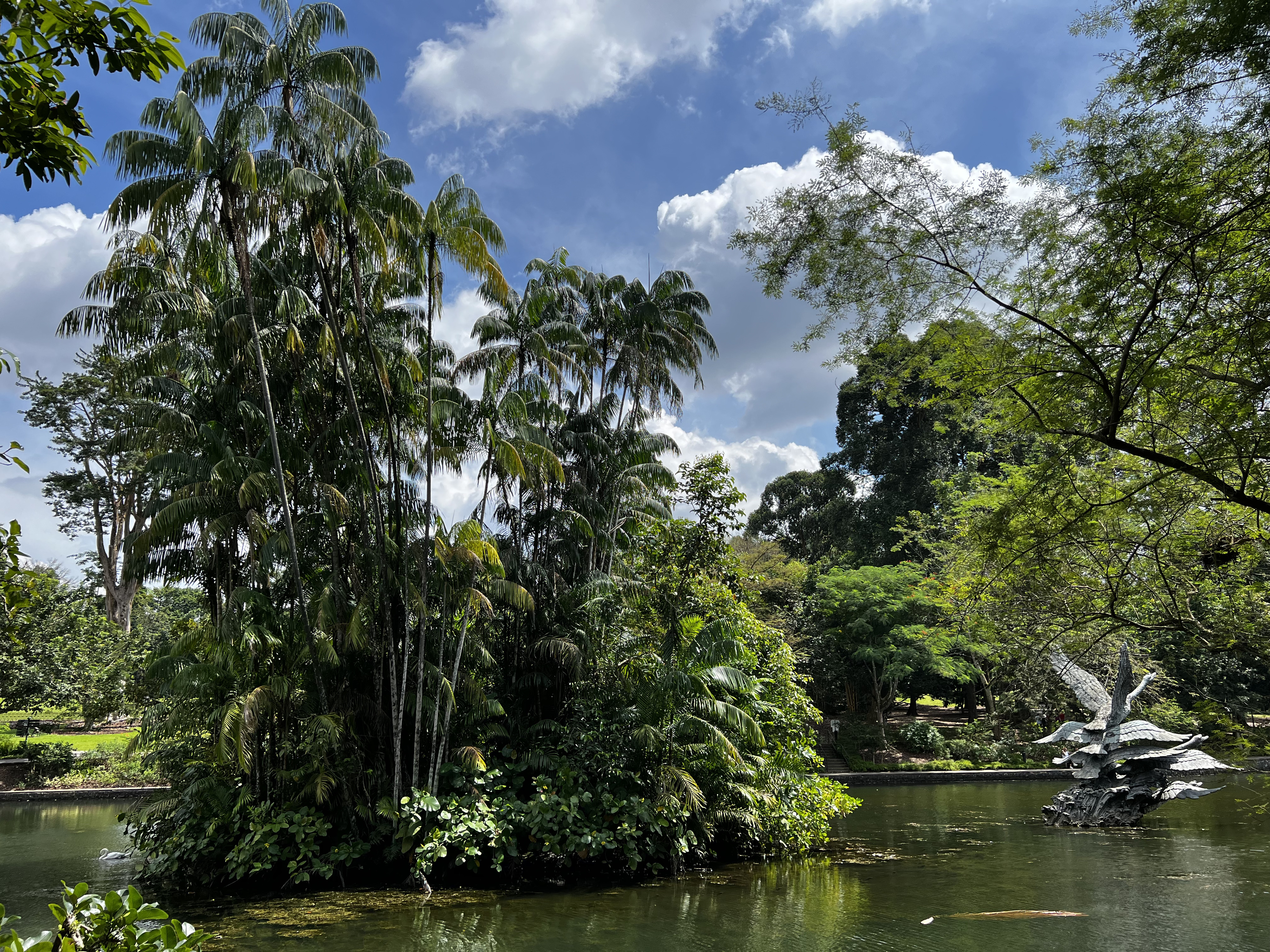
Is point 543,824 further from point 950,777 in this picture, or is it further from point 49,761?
point 49,761

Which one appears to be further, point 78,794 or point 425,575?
point 78,794

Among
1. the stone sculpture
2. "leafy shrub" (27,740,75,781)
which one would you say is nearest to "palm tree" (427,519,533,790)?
the stone sculpture

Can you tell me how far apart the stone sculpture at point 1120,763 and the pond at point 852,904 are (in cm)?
60

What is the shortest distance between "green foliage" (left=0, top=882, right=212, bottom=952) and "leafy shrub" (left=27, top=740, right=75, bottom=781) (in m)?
23.5

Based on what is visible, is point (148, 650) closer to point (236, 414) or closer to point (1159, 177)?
point (236, 414)

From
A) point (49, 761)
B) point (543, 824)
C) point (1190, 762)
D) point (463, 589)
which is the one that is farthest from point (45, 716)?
point (1190, 762)

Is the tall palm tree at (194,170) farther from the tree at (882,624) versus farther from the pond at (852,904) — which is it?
the tree at (882,624)

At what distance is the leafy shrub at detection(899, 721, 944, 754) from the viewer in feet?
83.1

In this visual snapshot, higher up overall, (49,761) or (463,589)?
(463,589)

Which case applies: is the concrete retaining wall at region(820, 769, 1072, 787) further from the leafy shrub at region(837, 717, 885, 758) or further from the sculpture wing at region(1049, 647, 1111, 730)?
the sculpture wing at region(1049, 647, 1111, 730)

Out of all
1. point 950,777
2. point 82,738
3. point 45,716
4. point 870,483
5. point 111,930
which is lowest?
point 950,777

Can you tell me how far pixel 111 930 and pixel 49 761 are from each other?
77.9 ft

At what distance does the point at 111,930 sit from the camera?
Result: 7.27ft

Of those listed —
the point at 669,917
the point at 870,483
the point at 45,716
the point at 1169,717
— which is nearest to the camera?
the point at 669,917
